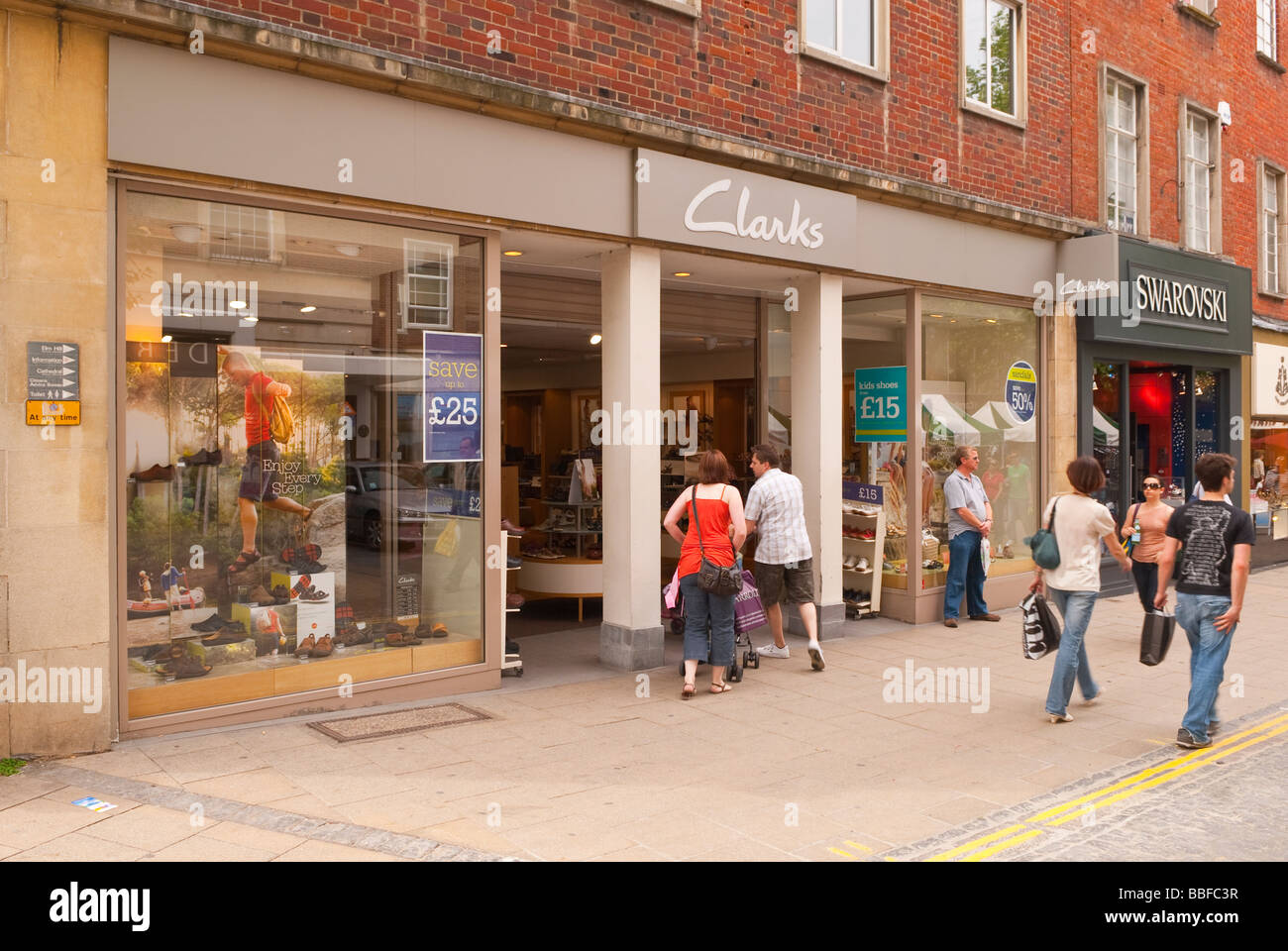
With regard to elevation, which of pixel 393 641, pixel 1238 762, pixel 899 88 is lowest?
pixel 1238 762

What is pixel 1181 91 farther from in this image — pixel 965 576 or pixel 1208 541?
pixel 1208 541

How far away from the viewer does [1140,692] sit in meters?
8.12

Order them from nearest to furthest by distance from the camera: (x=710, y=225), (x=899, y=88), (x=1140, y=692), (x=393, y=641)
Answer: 1. (x=393, y=641)
2. (x=1140, y=692)
3. (x=710, y=225)
4. (x=899, y=88)

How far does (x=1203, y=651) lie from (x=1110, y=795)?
1454mm

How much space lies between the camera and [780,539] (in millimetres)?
8633

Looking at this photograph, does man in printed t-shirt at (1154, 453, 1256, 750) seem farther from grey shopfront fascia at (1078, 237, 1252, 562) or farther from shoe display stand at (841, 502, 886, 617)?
grey shopfront fascia at (1078, 237, 1252, 562)

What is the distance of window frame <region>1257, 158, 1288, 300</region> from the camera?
678 inches

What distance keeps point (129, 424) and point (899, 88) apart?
26.3 ft

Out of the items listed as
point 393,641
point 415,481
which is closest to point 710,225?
point 415,481

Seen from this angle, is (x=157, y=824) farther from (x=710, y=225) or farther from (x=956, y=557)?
(x=956, y=557)

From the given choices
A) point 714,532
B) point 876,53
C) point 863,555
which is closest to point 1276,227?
point 876,53

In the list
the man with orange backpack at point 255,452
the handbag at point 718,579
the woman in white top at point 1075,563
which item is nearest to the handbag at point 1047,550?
the woman in white top at point 1075,563

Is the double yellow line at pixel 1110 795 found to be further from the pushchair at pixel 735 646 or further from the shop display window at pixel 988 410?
the shop display window at pixel 988 410

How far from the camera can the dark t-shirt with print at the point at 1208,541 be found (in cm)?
638
